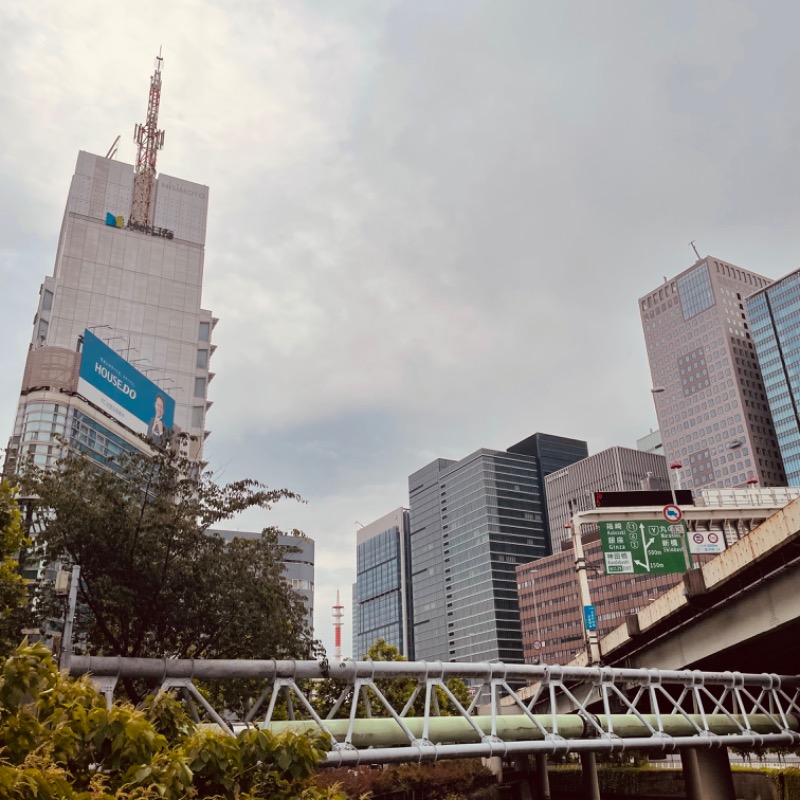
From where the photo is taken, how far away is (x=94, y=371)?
75.1 metres

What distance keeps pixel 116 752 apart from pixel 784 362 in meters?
213

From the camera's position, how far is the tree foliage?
309 inches

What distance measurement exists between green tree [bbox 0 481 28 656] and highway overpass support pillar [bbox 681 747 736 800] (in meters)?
24.6

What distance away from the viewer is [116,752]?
357 inches

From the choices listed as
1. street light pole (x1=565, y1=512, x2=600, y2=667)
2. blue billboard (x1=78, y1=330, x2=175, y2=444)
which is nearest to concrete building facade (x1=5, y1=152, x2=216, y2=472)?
blue billboard (x1=78, y1=330, x2=175, y2=444)

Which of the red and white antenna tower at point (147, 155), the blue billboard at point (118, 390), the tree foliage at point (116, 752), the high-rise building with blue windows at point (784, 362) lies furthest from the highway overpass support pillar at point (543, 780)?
the high-rise building with blue windows at point (784, 362)

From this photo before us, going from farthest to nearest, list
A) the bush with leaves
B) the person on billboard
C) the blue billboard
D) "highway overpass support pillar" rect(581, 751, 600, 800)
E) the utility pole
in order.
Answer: the person on billboard, the blue billboard, the bush with leaves, "highway overpass support pillar" rect(581, 751, 600, 800), the utility pole

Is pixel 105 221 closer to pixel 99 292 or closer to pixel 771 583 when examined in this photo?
pixel 99 292

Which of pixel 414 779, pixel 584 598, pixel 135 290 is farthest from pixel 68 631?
pixel 135 290

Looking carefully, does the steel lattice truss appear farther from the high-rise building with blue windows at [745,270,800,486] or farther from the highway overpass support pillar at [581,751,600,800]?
the high-rise building with blue windows at [745,270,800,486]

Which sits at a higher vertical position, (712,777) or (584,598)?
(584,598)

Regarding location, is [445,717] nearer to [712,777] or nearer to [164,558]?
[164,558]

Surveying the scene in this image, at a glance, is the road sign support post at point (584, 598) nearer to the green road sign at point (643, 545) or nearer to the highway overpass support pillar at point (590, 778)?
the green road sign at point (643, 545)

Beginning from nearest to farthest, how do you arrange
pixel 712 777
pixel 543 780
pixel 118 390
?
pixel 712 777, pixel 543 780, pixel 118 390
